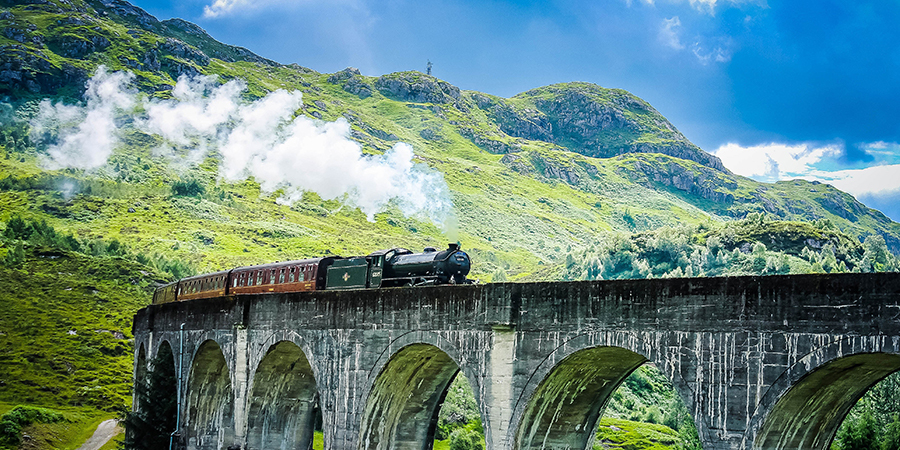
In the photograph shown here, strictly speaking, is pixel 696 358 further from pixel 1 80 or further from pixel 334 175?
pixel 1 80

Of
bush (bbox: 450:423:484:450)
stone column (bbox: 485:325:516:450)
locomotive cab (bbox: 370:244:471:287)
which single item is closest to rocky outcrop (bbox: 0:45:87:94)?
bush (bbox: 450:423:484:450)

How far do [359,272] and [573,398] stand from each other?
1442cm

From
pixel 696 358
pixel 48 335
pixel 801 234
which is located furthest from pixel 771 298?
pixel 801 234

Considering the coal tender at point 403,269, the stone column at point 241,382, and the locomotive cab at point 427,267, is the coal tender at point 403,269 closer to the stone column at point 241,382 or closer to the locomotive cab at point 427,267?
the locomotive cab at point 427,267

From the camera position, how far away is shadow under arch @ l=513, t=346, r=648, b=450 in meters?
21.0

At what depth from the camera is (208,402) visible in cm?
4150

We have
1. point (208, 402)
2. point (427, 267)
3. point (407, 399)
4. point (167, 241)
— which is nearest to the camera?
point (407, 399)

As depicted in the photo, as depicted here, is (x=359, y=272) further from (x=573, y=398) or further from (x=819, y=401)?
(x=819, y=401)

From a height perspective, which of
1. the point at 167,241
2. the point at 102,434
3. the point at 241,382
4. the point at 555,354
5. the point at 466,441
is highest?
the point at 167,241

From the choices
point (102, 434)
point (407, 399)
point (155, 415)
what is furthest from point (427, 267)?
point (102, 434)

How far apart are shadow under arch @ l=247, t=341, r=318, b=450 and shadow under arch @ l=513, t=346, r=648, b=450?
45.3 feet

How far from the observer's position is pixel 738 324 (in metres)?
16.9

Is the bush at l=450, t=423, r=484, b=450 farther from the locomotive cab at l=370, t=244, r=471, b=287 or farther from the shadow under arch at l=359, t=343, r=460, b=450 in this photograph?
the shadow under arch at l=359, t=343, r=460, b=450

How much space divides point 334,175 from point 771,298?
177 m
